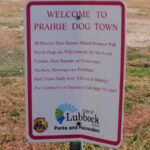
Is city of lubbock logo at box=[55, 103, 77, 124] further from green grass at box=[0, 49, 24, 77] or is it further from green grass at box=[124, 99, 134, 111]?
green grass at box=[0, 49, 24, 77]

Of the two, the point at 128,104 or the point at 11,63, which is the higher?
the point at 11,63

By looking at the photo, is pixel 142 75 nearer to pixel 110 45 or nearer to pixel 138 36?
pixel 110 45

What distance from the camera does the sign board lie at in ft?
8.64

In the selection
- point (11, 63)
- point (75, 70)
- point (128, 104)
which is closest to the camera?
point (75, 70)

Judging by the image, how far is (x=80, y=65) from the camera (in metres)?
2.71

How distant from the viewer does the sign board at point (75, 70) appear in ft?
8.64

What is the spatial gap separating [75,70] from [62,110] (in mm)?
298

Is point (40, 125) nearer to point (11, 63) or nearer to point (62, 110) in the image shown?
point (62, 110)

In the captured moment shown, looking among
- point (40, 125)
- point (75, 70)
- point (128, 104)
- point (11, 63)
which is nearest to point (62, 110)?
point (40, 125)

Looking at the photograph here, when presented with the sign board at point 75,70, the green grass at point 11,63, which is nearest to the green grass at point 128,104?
the green grass at point 11,63

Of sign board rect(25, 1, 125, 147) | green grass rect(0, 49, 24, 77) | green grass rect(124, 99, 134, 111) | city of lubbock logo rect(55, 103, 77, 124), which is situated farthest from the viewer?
green grass rect(0, 49, 24, 77)

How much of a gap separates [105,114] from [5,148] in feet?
8.08

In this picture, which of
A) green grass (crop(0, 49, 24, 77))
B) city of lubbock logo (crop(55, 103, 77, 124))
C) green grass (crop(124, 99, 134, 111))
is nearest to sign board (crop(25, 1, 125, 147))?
city of lubbock logo (crop(55, 103, 77, 124))

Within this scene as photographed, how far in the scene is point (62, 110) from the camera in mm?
2777
